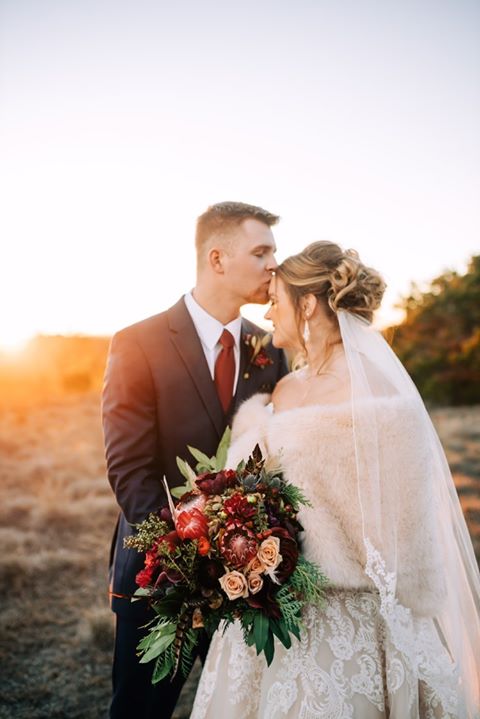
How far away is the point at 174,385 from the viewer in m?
3.16

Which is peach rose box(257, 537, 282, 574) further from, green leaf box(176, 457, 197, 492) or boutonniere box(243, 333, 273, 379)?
boutonniere box(243, 333, 273, 379)

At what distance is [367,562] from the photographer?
2.30 metres

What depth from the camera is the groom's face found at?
11.1 feet

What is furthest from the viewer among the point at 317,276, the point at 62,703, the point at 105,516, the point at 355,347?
the point at 105,516

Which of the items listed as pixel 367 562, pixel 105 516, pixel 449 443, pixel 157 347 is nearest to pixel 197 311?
pixel 157 347

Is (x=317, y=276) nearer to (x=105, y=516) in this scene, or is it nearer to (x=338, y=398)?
(x=338, y=398)

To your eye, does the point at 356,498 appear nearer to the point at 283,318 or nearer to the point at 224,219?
the point at 283,318

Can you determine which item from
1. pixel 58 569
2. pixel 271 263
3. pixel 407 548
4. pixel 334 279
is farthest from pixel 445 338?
pixel 407 548

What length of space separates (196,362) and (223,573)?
4.66 feet

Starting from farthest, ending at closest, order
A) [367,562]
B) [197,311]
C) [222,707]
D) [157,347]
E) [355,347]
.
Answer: [197,311] → [157,347] → [355,347] → [222,707] → [367,562]

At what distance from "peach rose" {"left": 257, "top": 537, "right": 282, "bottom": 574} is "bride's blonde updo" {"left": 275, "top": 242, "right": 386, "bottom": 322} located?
4.46 feet

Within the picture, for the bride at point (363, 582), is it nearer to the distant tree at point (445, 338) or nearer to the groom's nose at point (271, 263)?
the groom's nose at point (271, 263)

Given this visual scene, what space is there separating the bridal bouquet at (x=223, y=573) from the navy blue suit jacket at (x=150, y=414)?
856 millimetres

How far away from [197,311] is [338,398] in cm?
126
